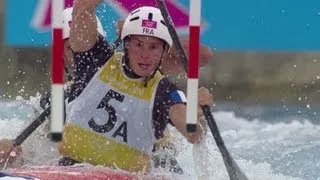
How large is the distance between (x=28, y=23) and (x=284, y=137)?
204 centimetres

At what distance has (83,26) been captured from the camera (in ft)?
12.9

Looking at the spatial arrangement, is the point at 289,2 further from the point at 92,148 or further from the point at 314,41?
the point at 92,148

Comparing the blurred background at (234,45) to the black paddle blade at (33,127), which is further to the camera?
the blurred background at (234,45)

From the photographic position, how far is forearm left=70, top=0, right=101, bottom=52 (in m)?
3.89

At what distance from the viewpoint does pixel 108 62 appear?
4.13m

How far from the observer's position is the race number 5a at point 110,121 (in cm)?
405

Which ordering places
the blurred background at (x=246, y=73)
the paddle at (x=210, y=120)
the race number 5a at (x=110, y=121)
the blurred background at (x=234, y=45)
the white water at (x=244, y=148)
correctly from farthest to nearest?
1. the blurred background at (x=234, y=45)
2. the blurred background at (x=246, y=73)
3. the white water at (x=244, y=148)
4. the race number 5a at (x=110, y=121)
5. the paddle at (x=210, y=120)

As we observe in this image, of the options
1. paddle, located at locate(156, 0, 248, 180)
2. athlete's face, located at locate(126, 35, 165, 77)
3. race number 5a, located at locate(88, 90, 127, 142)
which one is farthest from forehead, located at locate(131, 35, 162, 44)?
race number 5a, located at locate(88, 90, 127, 142)

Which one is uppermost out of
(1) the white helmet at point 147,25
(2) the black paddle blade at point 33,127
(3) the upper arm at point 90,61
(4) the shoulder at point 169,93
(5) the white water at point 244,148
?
(1) the white helmet at point 147,25

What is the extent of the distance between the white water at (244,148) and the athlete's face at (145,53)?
1.19 feet

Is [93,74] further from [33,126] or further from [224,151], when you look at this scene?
[224,151]

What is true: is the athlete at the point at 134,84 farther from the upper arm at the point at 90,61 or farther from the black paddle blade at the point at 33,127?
the black paddle blade at the point at 33,127

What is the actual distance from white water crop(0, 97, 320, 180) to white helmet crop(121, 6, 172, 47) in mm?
452

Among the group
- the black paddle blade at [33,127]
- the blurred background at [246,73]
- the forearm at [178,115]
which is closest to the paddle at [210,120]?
the forearm at [178,115]
